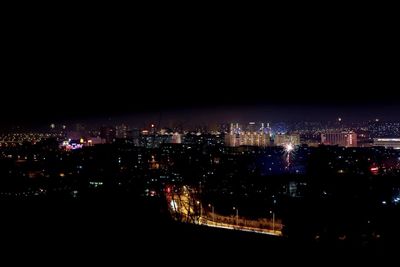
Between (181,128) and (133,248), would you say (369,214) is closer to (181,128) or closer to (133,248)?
(133,248)

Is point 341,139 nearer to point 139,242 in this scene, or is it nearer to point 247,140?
point 247,140

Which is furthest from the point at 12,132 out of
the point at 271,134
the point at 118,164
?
the point at 118,164

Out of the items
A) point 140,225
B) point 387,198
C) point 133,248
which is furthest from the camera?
point 387,198

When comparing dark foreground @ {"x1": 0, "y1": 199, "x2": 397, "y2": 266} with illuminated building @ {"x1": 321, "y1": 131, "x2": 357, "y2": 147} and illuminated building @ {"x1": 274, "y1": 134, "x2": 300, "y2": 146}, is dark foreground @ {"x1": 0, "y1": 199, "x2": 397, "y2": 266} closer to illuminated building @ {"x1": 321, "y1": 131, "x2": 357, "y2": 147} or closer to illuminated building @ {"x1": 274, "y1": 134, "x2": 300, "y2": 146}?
illuminated building @ {"x1": 274, "y1": 134, "x2": 300, "y2": 146}

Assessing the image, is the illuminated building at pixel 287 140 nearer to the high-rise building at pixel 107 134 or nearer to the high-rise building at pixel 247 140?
the high-rise building at pixel 247 140

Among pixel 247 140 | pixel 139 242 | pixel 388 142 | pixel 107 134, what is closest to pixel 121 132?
pixel 107 134

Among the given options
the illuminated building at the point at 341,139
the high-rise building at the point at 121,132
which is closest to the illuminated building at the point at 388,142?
the illuminated building at the point at 341,139

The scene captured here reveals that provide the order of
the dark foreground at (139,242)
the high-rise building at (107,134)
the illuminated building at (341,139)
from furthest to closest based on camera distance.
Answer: the high-rise building at (107,134)
the illuminated building at (341,139)
the dark foreground at (139,242)

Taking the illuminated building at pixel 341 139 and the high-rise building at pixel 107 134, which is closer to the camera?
the illuminated building at pixel 341 139

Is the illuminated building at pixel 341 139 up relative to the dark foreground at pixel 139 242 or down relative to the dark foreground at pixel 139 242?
down
